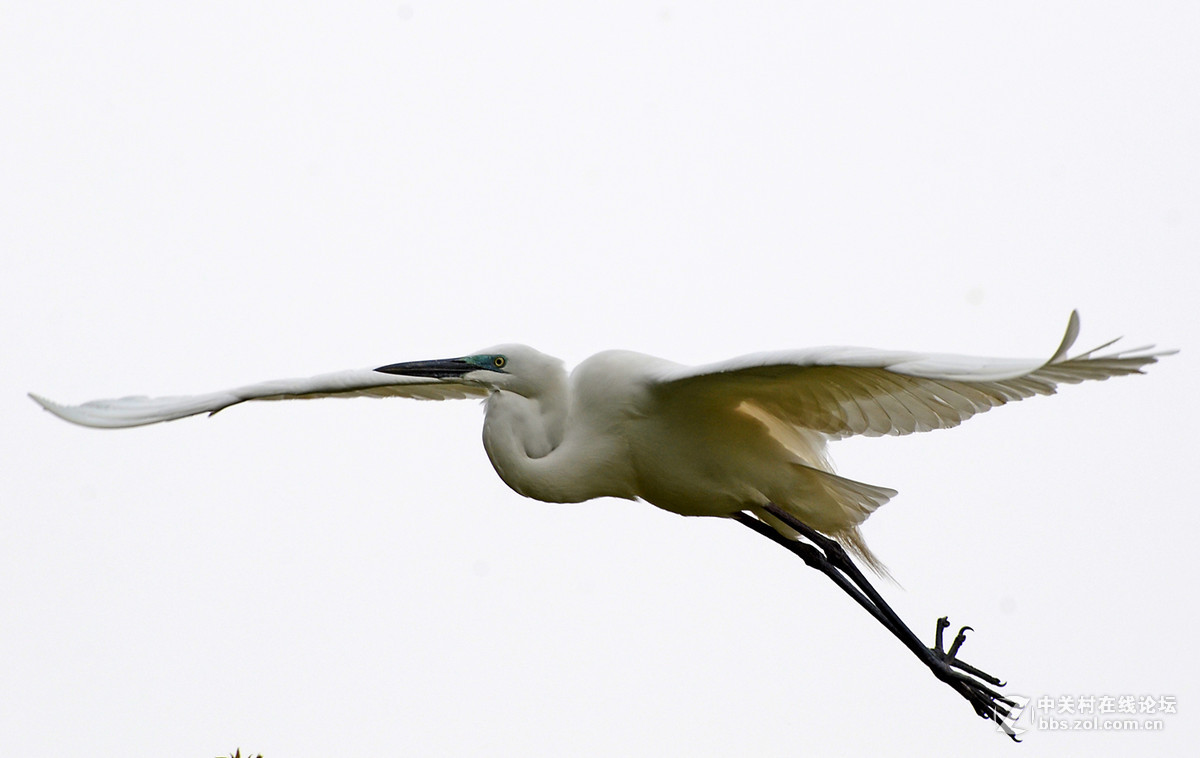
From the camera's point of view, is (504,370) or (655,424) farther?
(504,370)

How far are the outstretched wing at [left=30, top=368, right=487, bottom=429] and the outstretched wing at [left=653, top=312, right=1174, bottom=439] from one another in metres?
1.14

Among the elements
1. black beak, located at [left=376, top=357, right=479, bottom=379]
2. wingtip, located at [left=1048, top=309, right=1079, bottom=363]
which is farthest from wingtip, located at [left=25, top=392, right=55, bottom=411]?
wingtip, located at [left=1048, top=309, right=1079, bottom=363]

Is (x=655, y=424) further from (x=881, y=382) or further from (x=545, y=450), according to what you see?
(x=881, y=382)

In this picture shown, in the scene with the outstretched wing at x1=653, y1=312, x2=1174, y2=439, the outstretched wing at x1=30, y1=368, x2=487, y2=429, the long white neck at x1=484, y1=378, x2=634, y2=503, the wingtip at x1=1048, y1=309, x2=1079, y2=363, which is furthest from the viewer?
the outstretched wing at x1=30, y1=368, x2=487, y2=429

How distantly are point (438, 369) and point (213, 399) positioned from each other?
94cm

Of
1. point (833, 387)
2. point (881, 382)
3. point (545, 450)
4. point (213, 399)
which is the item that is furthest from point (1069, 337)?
point (213, 399)

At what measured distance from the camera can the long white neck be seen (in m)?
4.60

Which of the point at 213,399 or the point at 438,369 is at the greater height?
the point at 438,369

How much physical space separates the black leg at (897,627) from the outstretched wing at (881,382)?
0.43 m

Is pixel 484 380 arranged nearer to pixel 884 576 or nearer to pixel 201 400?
pixel 201 400

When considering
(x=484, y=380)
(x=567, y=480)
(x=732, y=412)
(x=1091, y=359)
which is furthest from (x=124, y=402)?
(x=1091, y=359)

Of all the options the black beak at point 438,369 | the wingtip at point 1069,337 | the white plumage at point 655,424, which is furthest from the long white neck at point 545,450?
the wingtip at point 1069,337

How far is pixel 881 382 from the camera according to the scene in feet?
12.8

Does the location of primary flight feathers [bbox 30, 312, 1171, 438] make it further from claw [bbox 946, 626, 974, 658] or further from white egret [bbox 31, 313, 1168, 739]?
claw [bbox 946, 626, 974, 658]
